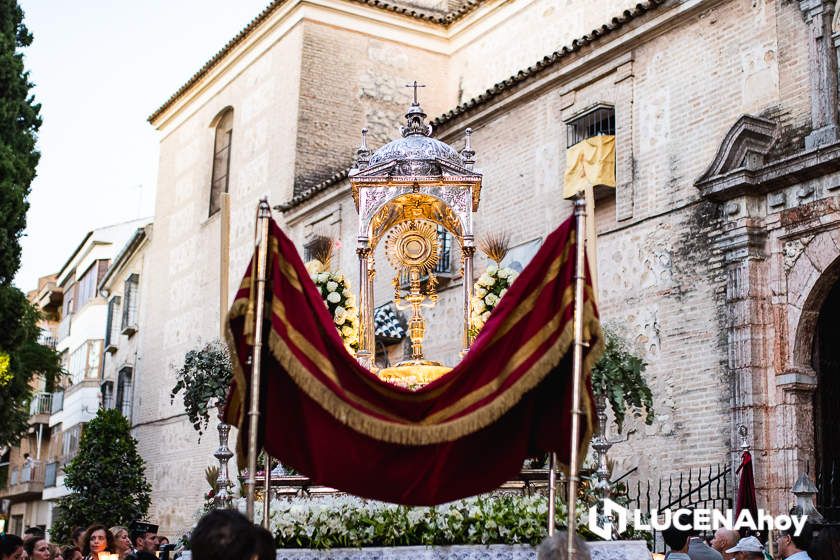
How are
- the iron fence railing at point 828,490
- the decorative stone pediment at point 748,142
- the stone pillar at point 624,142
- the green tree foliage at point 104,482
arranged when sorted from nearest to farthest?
the iron fence railing at point 828,490, the decorative stone pediment at point 748,142, the stone pillar at point 624,142, the green tree foliage at point 104,482

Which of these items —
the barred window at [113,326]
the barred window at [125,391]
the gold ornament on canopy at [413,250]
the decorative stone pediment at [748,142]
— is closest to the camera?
the gold ornament on canopy at [413,250]

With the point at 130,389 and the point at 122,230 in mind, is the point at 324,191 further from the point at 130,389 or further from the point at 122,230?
the point at 122,230

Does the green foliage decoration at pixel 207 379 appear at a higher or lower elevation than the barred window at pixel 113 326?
lower

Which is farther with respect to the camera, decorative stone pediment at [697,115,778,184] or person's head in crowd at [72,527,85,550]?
decorative stone pediment at [697,115,778,184]

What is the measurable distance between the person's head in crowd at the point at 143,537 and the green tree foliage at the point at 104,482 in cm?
1384

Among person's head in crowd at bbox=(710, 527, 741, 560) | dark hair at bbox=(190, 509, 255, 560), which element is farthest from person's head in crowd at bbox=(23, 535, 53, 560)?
dark hair at bbox=(190, 509, 255, 560)

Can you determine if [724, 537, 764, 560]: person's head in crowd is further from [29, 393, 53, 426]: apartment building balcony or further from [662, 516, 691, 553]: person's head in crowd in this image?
[29, 393, 53, 426]: apartment building balcony

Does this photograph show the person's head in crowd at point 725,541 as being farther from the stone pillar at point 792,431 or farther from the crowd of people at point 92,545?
the crowd of people at point 92,545

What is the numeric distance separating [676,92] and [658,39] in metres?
0.94

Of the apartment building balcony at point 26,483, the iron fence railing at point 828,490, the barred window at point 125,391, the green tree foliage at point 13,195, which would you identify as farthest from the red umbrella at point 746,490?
the apartment building balcony at point 26,483

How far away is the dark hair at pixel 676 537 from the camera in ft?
22.1

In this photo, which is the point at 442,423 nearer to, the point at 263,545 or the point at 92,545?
the point at 263,545

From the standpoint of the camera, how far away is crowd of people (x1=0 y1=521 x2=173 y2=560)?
7012 mm

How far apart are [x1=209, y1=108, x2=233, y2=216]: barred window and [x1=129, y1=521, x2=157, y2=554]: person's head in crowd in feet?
57.4
